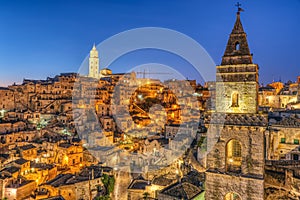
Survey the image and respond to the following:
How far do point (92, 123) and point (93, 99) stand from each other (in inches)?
624

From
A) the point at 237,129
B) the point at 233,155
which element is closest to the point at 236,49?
the point at 237,129

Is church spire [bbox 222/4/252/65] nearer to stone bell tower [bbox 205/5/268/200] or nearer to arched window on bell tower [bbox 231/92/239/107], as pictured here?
stone bell tower [bbox 205/5/268/200]

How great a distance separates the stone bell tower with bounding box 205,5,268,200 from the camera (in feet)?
35.3

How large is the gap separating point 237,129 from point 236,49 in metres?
3.93

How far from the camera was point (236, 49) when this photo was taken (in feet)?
39.0

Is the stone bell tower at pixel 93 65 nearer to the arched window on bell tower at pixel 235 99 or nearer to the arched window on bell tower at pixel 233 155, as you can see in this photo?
the arched window on bell tower at pixel 233 155

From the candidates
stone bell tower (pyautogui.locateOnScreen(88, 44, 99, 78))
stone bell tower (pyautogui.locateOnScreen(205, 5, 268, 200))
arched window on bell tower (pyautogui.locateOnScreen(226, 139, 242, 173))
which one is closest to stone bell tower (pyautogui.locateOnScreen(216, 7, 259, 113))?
stone bell tower (pyautogui.locateOnScreen(205, 5, 268, 200))

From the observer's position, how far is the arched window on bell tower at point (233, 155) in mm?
11898

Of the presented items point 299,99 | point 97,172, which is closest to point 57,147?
point 97,172

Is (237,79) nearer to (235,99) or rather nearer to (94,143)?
(235,99)

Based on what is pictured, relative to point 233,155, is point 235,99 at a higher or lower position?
higher

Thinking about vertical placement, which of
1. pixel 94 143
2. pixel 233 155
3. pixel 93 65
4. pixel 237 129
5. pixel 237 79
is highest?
pixel 93 65

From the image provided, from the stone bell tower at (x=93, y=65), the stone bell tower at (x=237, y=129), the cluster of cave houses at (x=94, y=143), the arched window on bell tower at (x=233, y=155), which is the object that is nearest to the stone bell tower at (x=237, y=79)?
the stone bell tower at (x=237, y=129)

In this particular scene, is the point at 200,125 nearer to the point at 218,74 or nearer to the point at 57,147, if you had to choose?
the point at 57,147
